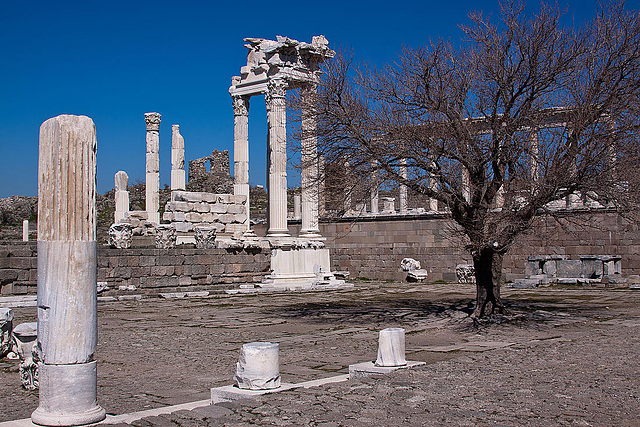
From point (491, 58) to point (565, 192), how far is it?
249 cm

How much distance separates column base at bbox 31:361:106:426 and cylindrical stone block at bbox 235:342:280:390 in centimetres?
136

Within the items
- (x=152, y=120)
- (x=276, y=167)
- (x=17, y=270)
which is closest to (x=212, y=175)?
(x=152, y=120)

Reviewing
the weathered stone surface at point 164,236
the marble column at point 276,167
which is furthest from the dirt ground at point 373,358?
the marble column at point 276,167

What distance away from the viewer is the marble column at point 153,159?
2696 cm

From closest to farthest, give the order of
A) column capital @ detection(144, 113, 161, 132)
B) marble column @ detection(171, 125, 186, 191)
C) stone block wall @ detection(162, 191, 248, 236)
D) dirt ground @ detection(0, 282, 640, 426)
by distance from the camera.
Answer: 1. dirt ground @ detection(0, 282, 640, 426)
2. stone block wall @ detection(162, 191, 248, 236)
3. marble column @ detection(171, 125, 186, 191)
4. column capital @ detection(144, 113, 161, 132)

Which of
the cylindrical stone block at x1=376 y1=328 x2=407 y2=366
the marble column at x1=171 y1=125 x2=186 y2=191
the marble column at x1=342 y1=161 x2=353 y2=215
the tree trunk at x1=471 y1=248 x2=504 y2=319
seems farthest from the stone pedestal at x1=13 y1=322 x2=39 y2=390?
the marble column at x1=171 y1=125 x2=186 y2=191

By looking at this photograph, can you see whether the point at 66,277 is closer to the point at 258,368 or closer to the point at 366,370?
the point at 258,368

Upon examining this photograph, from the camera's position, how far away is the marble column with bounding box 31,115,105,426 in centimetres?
524

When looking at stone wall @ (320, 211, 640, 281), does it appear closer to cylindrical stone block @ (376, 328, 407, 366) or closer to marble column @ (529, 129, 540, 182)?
marble column @ (529, 129, 540, 182)

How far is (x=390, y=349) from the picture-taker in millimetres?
7480

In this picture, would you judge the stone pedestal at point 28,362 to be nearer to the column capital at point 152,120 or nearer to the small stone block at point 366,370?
the small stone block at point 366,370

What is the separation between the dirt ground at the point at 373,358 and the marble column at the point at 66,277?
65 cm

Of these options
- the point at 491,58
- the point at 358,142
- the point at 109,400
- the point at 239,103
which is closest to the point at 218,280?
the point at 239,103

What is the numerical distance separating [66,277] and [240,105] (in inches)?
783
